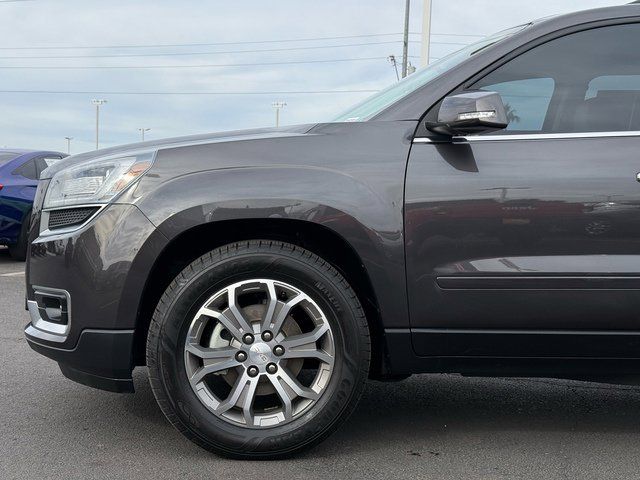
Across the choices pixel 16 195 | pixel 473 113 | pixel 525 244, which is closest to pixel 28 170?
pixel 16 195

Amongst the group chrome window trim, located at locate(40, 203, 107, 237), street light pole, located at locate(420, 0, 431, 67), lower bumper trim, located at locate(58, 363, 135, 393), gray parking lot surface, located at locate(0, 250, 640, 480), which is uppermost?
street light pole, located at locate(420, 0, 431, 67)

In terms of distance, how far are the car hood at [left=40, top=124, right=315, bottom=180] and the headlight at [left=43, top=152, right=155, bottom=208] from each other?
0.07 metres

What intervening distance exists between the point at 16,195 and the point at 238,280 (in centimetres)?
666

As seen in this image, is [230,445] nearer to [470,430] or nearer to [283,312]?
[283,312]

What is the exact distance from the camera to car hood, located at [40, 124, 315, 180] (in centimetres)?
277

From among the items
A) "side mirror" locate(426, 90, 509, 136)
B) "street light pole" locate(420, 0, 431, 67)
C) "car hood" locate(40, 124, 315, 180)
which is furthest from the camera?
"street light pole" locate(420, 0, 431, 67)

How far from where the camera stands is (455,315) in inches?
104

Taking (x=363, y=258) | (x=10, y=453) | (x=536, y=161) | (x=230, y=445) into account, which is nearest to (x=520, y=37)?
(x=536, y=161)

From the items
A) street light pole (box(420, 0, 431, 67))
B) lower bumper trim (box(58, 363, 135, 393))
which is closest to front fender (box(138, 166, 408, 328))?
lower bumper trim (box(58, 363, 135, 393))

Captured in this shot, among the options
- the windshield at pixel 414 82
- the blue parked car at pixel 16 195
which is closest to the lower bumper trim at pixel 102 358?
the windshield at pixel 414 82

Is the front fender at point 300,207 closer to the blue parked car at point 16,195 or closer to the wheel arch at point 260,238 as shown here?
the wheel arch at point 260,238

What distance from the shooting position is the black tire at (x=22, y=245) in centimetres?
845

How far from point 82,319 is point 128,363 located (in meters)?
0.25

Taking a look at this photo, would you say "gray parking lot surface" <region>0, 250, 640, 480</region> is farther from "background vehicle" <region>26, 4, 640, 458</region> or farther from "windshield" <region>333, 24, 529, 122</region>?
"windshield" <region>333, 24, 529, 122</region>
